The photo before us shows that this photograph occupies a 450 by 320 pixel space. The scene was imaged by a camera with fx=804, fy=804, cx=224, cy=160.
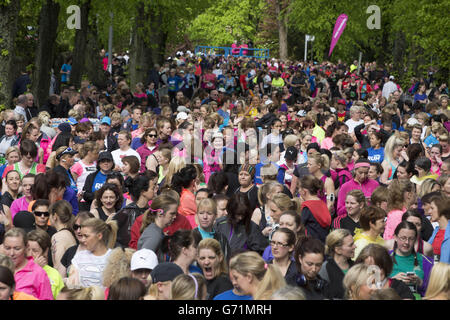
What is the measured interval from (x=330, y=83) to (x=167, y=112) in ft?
54.4

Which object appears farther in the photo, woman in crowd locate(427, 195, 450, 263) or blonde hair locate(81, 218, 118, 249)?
woman in crowd locate(427, 195, 450, 263)

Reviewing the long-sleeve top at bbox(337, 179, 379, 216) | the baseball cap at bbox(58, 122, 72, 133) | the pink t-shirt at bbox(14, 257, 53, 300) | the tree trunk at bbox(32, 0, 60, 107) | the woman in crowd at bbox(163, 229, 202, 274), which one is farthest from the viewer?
the tree trunk at bbox(32, 0, 60, 107)

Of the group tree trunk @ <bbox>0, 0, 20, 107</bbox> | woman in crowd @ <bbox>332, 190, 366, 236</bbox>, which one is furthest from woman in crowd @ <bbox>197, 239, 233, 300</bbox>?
tree trunk @ <bbox>0, 0, 20, 107</bbox>

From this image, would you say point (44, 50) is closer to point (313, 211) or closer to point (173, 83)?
point (173, 83)

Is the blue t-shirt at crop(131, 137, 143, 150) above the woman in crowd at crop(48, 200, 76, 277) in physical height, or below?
above

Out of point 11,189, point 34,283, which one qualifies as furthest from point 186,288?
point 11,189

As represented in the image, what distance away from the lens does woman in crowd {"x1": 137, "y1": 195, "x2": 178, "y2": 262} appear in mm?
7711

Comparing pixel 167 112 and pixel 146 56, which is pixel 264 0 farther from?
pixel 167 112

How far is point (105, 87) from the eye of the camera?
28328mm

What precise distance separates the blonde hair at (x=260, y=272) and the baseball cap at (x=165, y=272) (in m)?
0.49

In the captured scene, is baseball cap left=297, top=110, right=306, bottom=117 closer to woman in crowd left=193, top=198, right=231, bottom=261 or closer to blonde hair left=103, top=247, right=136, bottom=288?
woman in crowd left=193, top=198, right=231, bottom=261

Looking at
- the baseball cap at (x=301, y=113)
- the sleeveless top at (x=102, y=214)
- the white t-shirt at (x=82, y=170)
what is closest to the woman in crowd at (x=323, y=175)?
the sleeveless top at (x=102, y=214)

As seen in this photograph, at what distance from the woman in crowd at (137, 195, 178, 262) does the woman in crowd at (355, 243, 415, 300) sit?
2.03m
